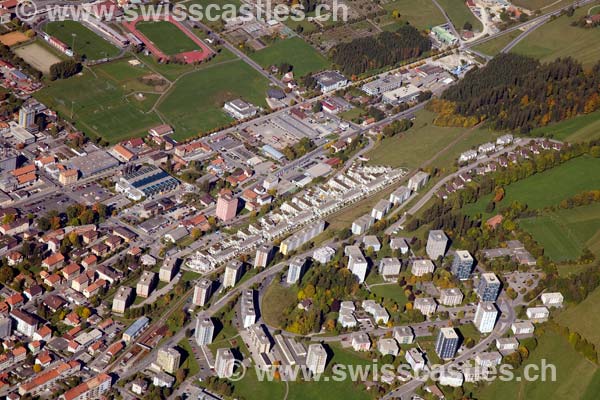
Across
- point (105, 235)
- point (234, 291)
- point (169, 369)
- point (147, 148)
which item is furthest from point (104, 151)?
point (169, 369)

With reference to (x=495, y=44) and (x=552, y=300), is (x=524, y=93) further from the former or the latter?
(x=552, y=300)

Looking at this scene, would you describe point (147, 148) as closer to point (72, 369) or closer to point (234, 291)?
point (234, 291)

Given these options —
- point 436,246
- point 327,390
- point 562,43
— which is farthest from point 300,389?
point 562,43

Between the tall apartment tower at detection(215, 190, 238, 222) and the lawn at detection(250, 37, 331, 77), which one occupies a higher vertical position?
the lawn at detection(250, 37, 331, 77)

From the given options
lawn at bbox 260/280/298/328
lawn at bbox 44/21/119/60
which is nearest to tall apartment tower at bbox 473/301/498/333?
lawn at bbox 260/280/298/328

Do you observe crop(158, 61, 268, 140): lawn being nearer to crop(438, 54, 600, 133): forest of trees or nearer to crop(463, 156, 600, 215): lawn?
crop(438, 54, 600, 133): forest of trees

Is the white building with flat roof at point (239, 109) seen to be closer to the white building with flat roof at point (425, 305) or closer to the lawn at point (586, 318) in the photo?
the white building with flat roof at point (425, 305)
